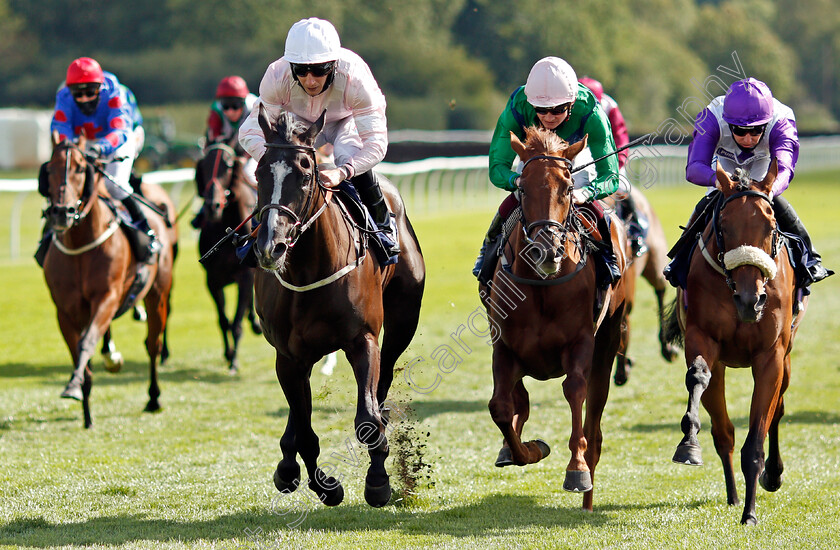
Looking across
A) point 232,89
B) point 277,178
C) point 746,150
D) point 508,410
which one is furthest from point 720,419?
point 232,89

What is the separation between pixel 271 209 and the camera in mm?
4152

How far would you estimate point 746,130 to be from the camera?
5195 mm

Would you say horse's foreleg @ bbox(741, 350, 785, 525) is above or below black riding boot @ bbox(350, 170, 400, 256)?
below

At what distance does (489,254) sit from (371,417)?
1064mm

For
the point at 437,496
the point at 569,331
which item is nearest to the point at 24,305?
the point at 437,496

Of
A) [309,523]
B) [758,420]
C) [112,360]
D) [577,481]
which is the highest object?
[758,420]

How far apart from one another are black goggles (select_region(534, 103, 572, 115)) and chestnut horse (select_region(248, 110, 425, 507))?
1.04 metres

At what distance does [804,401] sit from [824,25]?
55.3 metres

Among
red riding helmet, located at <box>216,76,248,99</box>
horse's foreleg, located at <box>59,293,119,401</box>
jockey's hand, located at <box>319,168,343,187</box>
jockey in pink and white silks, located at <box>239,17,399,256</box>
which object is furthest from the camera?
red riding helmet, located at <box>216,76,248,99</box>

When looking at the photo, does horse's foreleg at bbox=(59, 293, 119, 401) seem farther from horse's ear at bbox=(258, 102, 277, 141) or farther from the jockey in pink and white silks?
horse's ear at bbox=(258, 102, 277, 141)

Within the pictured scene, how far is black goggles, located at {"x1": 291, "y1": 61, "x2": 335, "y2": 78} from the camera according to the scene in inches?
189

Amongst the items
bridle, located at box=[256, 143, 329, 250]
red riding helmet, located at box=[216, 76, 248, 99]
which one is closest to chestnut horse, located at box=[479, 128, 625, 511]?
bridle, located at box=[256, 143, 329, 250]

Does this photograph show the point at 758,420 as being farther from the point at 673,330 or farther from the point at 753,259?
the point at 673,330

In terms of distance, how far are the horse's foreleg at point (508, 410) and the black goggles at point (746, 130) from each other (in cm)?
153
